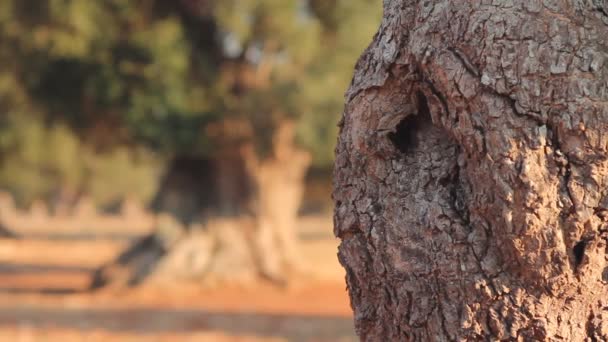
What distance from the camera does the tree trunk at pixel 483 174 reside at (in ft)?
7.04

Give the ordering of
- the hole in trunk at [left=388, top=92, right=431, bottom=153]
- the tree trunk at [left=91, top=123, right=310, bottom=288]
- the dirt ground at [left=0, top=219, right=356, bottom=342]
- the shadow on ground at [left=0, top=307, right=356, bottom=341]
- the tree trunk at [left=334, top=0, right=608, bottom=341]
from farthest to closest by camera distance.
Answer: the tree trunk at [left=91, top=123, right=310, bottom=288] → the shadow on ground at [left=0, top=307, right=356, bottom=341] → the dirt ground at [left=0, top=219, right=356, bottom=342] → the hole in trunk at [left=388, top=92, right=431, bottom=153] → the tree trunk at [left=334, top=0, right=608, bottom=341]

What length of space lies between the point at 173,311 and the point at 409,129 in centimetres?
926

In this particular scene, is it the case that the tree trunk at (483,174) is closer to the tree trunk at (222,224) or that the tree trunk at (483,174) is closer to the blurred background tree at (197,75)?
the blurred background tree at (197,75)

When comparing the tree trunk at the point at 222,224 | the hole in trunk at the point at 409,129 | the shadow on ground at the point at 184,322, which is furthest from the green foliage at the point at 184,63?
the hole in trunk at the point at 409,129

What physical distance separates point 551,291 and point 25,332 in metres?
8.73

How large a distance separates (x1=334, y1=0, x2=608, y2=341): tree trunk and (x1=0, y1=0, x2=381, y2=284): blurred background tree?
9406 mm

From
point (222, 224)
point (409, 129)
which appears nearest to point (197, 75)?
point (222, 224)

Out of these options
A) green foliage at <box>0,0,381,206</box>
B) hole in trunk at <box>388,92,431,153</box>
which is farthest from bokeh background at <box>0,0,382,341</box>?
hole in trunk at <box>388,92,431,153</box>

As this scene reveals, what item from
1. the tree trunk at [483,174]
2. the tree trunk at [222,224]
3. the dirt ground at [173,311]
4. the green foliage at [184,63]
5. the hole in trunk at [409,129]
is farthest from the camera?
the tree trunk at [222,224]

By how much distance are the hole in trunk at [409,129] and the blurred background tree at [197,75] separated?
9321mm

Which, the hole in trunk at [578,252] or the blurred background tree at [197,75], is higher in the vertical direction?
the blurred background tree at [197,75]

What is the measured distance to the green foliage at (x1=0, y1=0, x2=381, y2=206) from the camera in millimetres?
12047

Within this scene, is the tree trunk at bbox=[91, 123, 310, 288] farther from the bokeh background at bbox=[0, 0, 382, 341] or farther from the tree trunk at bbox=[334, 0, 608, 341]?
the tree trunk at bbox=[334, 0, 608, 341]

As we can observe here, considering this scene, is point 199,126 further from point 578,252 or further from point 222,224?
point 578,252
